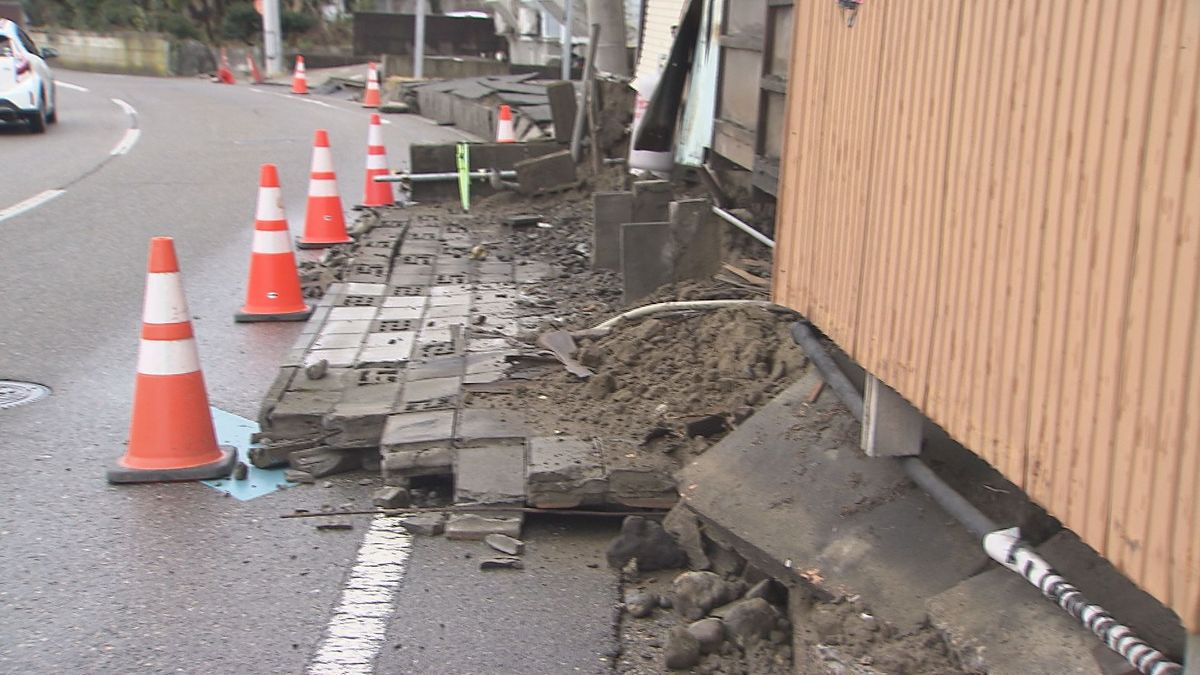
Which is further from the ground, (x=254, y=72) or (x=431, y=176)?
(x=254, y=72)

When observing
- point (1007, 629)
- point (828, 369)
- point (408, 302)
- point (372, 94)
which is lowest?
point (408, 302)

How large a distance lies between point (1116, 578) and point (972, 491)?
33.6 inches

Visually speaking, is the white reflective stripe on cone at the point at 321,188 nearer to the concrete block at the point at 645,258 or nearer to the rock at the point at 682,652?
the concrete block at the point at 645,258

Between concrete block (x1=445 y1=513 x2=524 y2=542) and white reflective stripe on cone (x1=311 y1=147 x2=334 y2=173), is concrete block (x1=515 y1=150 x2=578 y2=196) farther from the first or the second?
concrete block (x1=445 y1=513 x2=524 y2=542)

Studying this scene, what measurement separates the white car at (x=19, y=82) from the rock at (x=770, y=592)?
698 inches

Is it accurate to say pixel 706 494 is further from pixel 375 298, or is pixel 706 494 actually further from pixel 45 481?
pixel 375 298

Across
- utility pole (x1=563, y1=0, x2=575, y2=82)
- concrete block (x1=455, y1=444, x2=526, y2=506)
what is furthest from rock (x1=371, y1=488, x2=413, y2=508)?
utility pole (x1=563, y1=0, x2=575, y2=82)

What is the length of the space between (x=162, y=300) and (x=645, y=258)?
2699mm

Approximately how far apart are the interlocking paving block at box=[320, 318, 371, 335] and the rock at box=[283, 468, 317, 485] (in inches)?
70.1

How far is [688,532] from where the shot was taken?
436 cm

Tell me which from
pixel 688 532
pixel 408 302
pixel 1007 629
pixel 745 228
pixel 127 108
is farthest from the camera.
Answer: pixel 127 108

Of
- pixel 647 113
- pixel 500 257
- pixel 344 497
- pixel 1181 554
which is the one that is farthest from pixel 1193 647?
pixel 647 113

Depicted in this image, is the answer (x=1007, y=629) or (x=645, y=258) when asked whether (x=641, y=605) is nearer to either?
(x=1007, y=629)

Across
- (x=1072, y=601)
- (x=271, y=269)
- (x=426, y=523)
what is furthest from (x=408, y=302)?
(x=1072, y=601)
